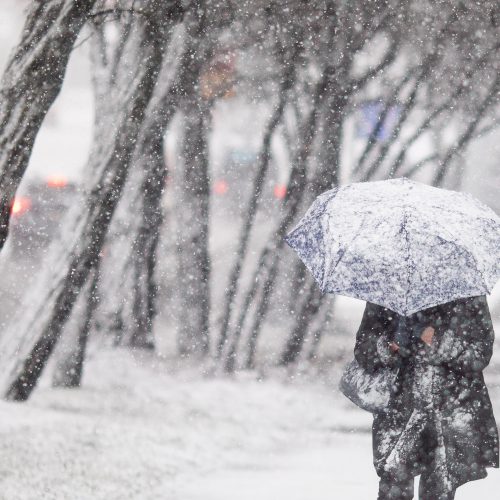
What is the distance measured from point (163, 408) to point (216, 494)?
2690mm

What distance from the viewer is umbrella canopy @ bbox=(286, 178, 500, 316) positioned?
3.50m

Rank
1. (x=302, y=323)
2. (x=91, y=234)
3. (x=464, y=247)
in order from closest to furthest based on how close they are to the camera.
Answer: (x=464, y=247) < (x=91, y=234) < (x=302, y=323)

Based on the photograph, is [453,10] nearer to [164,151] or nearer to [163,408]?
[164,151]


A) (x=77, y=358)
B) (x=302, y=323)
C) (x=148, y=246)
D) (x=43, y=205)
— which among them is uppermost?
(x=43, y=205)

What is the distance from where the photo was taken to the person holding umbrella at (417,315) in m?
3.55

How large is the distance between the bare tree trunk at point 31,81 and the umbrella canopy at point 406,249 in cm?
250

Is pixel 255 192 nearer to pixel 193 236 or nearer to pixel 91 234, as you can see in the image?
pixel 193 236

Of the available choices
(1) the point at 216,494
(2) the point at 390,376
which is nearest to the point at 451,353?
(2) the point at 390,376

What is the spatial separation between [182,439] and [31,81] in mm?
3150

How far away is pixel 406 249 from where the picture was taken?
3564mm

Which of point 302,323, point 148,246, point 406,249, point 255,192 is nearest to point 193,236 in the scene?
point 148,246

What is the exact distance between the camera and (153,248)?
9391mm

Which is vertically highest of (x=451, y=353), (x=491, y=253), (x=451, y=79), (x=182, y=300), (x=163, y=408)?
(x=451, y=79)

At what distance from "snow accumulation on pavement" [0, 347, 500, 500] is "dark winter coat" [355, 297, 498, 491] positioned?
1.62m
